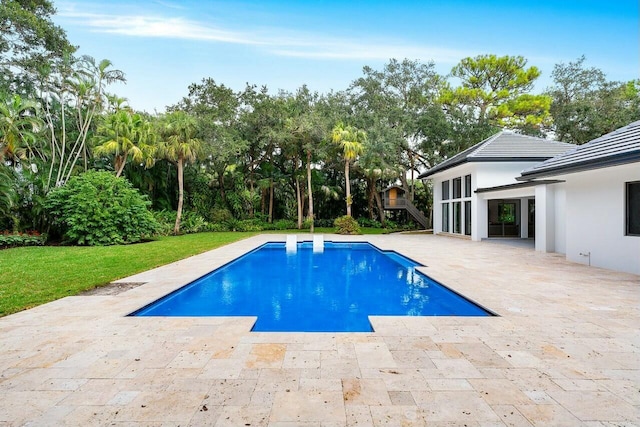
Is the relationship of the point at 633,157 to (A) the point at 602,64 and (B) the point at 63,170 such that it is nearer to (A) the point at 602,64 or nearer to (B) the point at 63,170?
(B) the point at 63,170

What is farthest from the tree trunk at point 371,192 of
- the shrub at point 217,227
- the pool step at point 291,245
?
the pool step at point 291,245

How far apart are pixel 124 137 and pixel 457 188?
1662 centimetres

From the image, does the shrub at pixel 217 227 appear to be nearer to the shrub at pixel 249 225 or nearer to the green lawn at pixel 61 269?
the shrub at pixel 249 225

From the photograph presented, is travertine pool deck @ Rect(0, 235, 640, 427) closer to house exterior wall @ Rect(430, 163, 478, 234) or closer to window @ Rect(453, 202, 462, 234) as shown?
house exterior wall @ Rect(430, 163, 478, 234)

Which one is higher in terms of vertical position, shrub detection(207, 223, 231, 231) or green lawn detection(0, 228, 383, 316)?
shrub detection(207, 223, 231, 231)

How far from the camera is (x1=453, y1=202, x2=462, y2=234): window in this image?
17.9m

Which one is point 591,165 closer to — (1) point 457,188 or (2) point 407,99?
(1) point 457,188

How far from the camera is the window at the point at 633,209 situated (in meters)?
7.40

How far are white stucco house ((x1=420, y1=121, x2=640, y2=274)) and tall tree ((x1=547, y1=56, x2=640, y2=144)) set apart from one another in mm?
7905

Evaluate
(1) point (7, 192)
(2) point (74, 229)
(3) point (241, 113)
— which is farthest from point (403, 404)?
(3) point (241, 113)

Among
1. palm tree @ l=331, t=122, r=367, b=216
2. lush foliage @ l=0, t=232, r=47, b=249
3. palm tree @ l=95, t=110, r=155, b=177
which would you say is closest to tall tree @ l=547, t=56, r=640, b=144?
palm tree @ l=331, t=122, r=367, b=216

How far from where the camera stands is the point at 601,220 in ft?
27.2

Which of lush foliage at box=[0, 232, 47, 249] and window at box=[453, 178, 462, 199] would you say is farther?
window at box=[453, 178, 462, 199]

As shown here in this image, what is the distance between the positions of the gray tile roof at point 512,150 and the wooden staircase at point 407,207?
24.9 ft
